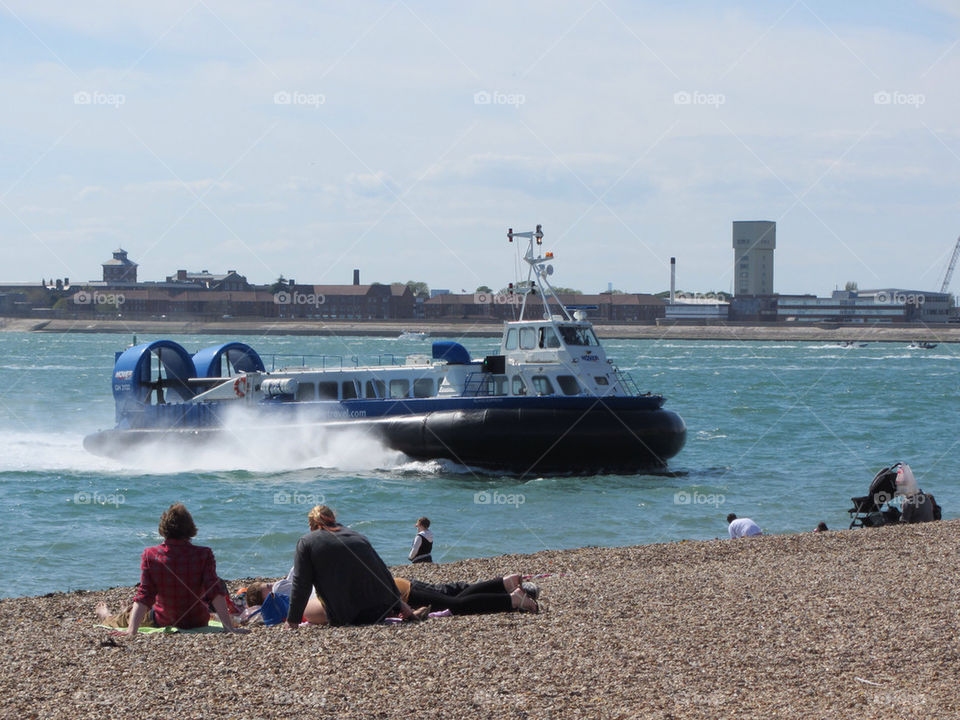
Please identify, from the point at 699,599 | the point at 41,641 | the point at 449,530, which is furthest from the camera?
the point at 449,530

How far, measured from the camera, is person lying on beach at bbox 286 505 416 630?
254 inches

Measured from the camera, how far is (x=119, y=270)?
153125 millimetres

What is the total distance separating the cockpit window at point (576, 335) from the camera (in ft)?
64.7

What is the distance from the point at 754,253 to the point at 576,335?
14743 cm

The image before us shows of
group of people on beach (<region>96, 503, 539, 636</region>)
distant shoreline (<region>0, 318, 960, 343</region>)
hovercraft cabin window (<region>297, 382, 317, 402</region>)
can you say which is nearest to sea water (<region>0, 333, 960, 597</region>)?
hovercraft cabin window (<region>297, 382, 317, 402</region>)

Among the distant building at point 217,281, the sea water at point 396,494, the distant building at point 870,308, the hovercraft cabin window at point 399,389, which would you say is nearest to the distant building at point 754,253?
the distant building at point 870,308

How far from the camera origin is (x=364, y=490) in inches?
703

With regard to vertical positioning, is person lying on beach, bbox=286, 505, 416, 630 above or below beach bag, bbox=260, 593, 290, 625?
above

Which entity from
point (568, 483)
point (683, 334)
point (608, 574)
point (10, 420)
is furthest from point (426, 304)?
point (608, 574)

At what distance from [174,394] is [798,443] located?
14.2 m

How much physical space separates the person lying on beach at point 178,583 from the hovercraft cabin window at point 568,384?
13.3 metres

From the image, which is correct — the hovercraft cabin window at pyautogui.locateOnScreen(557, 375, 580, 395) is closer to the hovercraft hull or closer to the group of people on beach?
the hovercraft hull

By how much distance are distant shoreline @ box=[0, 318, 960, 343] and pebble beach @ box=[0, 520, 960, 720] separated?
388 ft

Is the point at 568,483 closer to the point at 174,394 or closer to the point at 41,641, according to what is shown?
the point at 174,394
